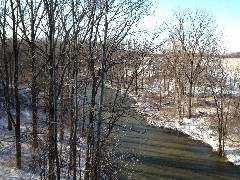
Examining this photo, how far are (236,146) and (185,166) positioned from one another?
487cm

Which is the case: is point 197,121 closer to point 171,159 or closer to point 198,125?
point 198,125

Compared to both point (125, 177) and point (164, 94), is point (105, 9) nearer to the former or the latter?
point (125, 177)

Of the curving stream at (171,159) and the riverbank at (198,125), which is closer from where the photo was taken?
the curving stream at (171,159)

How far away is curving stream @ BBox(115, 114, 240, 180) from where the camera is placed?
71.2 feet

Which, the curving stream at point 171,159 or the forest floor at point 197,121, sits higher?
the forest floor at point 197,121

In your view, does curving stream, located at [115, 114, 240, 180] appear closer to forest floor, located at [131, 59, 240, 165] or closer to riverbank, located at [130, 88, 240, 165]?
riverbank, located at [130, 88, 240, 165]

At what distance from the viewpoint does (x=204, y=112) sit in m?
37.8

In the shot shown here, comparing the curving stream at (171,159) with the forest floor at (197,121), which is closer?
the curving stream at (171,159)

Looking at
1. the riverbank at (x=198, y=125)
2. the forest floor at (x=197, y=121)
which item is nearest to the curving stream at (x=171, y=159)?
the riverbank at (x=198, y=125)

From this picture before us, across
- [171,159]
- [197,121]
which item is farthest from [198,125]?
[171,159]

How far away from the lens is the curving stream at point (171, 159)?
21.7 metres

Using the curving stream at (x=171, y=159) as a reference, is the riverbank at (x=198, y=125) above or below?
above

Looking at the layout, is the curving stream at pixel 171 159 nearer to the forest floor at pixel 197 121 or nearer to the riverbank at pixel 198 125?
the riverbank at pixel 198 125

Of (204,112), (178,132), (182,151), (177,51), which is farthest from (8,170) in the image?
(177,51)
